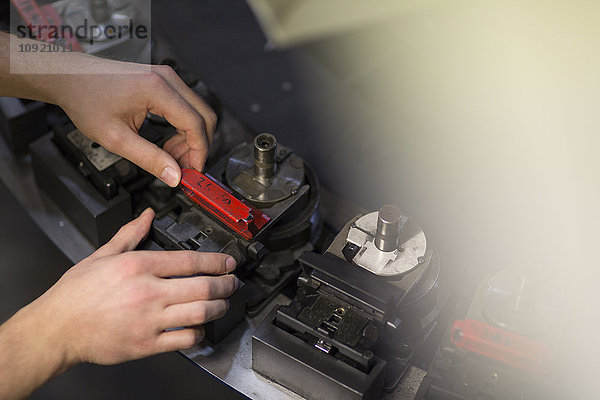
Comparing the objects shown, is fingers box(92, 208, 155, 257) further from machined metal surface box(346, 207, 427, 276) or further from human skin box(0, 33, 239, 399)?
machined metal surface box(346, 207, 427, 276)

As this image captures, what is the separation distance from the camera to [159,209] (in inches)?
45.6

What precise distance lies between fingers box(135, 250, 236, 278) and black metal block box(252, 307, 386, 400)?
0.35ft

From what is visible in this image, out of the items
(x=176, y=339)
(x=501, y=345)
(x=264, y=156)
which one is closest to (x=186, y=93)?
(x=264, y=156)

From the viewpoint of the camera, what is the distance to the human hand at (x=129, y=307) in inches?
35.4

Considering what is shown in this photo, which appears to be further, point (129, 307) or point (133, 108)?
point (133, 108)

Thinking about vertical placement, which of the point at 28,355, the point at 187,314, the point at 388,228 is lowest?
the point at 28,355

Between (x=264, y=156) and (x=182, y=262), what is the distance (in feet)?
0.74

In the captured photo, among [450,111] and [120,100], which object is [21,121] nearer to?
[120,100]

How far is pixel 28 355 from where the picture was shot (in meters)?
0.92

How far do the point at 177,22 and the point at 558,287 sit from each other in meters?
1.35

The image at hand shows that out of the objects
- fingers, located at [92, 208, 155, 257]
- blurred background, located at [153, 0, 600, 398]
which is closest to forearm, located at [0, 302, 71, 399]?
fingers, located at [92, 208, 155, 257]

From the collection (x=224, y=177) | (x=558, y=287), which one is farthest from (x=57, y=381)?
(x=558, y=287)

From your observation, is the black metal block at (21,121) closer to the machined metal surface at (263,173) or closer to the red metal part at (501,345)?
the machined metal surface at (263,173)

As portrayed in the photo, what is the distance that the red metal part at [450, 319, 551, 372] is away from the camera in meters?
0.87
